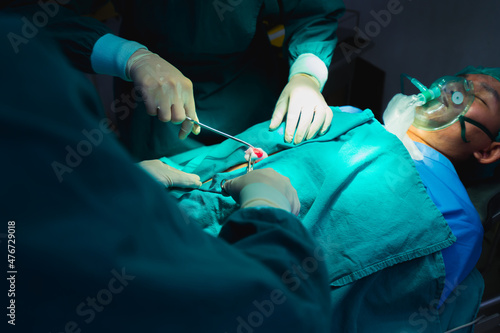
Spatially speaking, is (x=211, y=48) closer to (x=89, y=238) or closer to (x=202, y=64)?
(x=202, y=64)

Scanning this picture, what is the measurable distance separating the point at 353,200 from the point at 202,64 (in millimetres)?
831

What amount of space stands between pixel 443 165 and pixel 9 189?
1.55 meters

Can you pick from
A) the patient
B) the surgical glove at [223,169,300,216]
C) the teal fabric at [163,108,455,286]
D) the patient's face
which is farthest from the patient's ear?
the surgical glove at [223,169,300,216]

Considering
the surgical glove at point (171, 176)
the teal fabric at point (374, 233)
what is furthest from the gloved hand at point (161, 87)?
the teal fabric at point (374, 233)

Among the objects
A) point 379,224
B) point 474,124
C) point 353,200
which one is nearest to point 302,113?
point 353,200

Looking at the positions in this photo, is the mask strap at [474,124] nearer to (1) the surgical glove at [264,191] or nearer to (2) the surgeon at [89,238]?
(1) the surgical glove at [264,191]

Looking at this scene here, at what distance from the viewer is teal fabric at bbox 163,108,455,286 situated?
1235 millimetres

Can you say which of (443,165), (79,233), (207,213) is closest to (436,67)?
(443,165)

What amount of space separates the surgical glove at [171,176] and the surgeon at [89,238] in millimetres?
778

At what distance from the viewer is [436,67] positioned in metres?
2.17

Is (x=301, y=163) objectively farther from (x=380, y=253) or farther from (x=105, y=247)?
(x=105, y=247)

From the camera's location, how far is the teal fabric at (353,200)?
1.24m

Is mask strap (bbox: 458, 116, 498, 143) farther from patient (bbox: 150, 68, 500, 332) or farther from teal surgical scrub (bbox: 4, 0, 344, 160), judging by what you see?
teal surgical scrub (bbox: 4, 0, 344, 160)

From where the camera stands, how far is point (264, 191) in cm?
94
